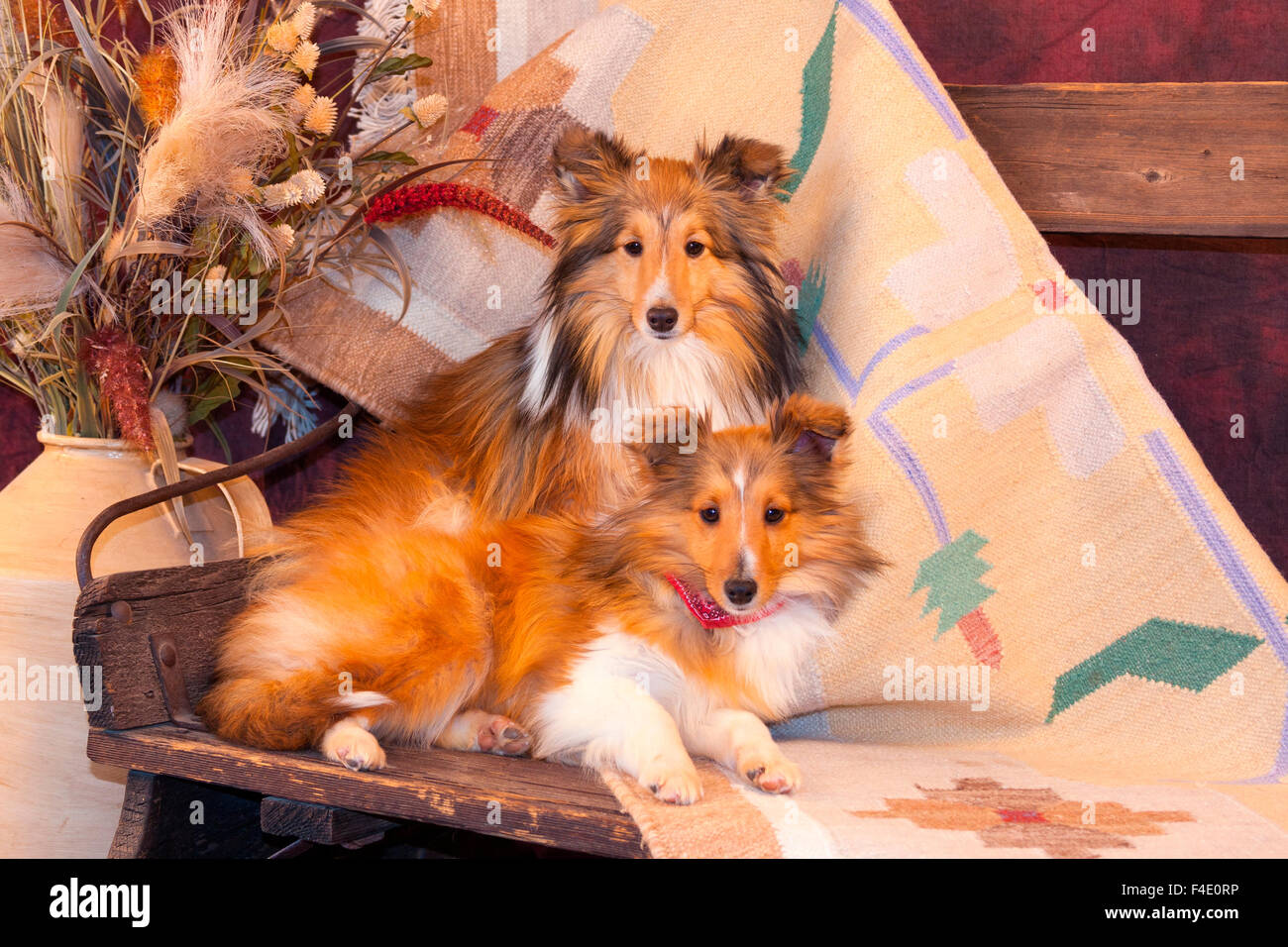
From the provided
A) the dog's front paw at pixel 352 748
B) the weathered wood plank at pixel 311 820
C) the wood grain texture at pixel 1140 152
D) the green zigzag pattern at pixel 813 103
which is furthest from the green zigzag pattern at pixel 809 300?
the weathered wood plank at pixel 311 820

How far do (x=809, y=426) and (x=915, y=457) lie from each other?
27 centimetres

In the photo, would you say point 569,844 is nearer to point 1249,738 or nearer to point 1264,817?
point 1264,817

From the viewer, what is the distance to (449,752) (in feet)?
6.61

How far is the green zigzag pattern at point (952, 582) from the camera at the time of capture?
2.10 metres

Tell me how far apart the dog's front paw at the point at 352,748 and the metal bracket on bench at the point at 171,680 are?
27 cm

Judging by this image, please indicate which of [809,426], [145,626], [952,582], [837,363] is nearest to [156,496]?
[145,626]

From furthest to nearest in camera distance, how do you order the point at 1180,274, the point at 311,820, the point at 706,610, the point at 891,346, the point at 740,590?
the point at 1180,274
the point at 891,346
the point at 706,610
the point at 740,590
the point at 311,820

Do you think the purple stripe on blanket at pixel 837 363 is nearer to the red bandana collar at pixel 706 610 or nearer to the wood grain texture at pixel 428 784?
the red bandana collar at pixel 706 610

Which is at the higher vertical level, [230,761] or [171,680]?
[171,680]

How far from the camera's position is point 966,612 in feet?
6.88

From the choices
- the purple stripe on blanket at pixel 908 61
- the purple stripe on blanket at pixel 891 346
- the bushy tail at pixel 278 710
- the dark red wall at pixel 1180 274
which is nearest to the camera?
the bushy tail at pixel 278 710

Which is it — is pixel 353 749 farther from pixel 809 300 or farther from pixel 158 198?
pixel 809 300

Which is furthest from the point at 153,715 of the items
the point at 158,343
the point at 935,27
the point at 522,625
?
the point at 935,27

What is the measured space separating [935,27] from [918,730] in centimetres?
181
